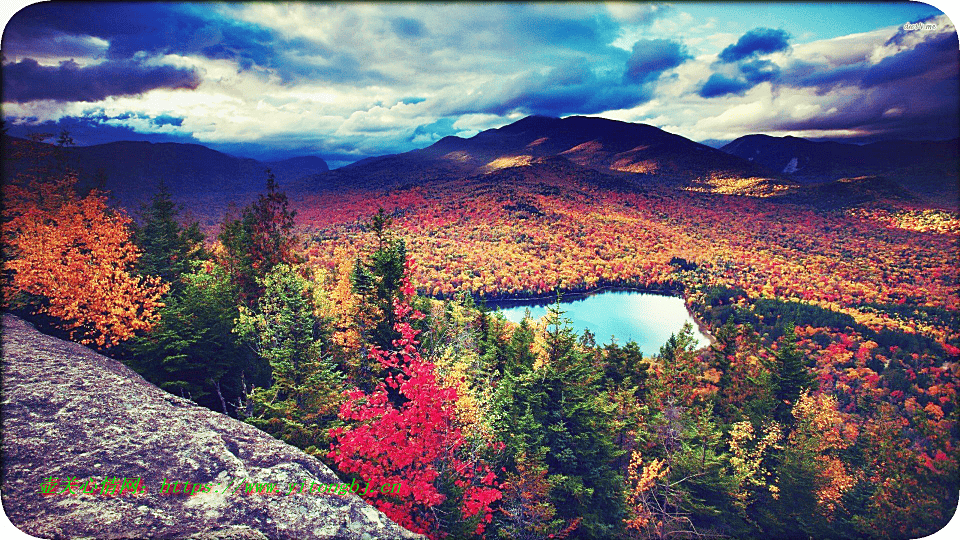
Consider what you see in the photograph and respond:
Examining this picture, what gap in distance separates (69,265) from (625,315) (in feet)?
252

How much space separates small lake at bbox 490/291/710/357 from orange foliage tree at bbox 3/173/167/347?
5281cm

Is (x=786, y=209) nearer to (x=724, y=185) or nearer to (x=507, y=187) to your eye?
(x=724, y=185)

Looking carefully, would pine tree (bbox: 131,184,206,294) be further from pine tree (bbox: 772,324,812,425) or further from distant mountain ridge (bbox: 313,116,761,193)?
distant mountain ridge (bbox: 313,116,761,193)

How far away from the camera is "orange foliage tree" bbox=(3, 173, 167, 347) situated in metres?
7.49

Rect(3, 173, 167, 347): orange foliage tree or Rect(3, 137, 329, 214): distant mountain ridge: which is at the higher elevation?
Rect(3, 137, 329, 214): distant mountain ridge

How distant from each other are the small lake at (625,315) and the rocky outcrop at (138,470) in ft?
174

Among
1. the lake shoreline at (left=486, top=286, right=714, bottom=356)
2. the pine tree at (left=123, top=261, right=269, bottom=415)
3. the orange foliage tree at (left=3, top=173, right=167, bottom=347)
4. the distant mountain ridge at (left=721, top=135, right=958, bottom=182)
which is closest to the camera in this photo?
the orange foliage tree at (left=3, top=173, right=167, bottom=347)

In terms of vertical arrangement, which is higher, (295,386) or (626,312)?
(295,386)

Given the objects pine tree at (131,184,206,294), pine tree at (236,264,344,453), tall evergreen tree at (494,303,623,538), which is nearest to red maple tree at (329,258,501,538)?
pine tree at (236,264,344,453)

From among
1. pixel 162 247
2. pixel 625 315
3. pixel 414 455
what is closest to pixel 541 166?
pixel 625 315

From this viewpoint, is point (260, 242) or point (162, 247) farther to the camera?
point (260, 242)

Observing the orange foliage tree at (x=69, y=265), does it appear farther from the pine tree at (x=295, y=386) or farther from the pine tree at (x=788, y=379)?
the pine tree at (x=788, y=379)

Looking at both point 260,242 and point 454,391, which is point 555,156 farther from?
point 454,391

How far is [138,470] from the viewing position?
453 cm
